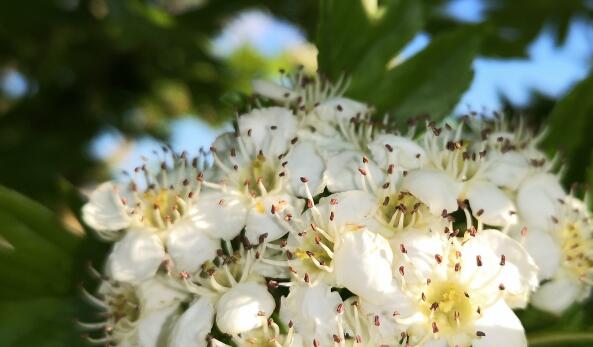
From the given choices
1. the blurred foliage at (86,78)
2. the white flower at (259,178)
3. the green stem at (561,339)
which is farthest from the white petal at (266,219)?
the blurred foliage at (86,78)

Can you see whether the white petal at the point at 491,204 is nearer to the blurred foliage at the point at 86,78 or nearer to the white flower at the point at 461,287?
the white flower at the point at 461,287

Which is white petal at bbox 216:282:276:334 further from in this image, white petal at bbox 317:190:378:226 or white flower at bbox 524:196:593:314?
white flower at bbox 524:196:593:314

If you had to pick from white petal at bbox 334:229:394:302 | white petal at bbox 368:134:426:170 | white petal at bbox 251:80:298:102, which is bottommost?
white petal at bbox 334:229:394:302

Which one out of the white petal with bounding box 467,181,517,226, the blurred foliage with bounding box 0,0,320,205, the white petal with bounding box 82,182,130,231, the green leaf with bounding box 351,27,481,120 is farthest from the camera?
the blurred foliage with bounding box 0,0,320,205

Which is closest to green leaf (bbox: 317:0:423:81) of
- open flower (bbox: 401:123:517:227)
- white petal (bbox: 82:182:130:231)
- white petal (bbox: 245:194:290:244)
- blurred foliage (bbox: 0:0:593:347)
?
blurred foliage (bbox: 0:0:593:347)

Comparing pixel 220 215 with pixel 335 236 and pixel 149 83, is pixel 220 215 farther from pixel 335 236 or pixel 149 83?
pixel 149 83

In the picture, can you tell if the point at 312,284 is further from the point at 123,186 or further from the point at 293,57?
the point at 293,57

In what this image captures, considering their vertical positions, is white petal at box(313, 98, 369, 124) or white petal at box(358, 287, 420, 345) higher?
white petal at box(313, 98, 369, 124)
